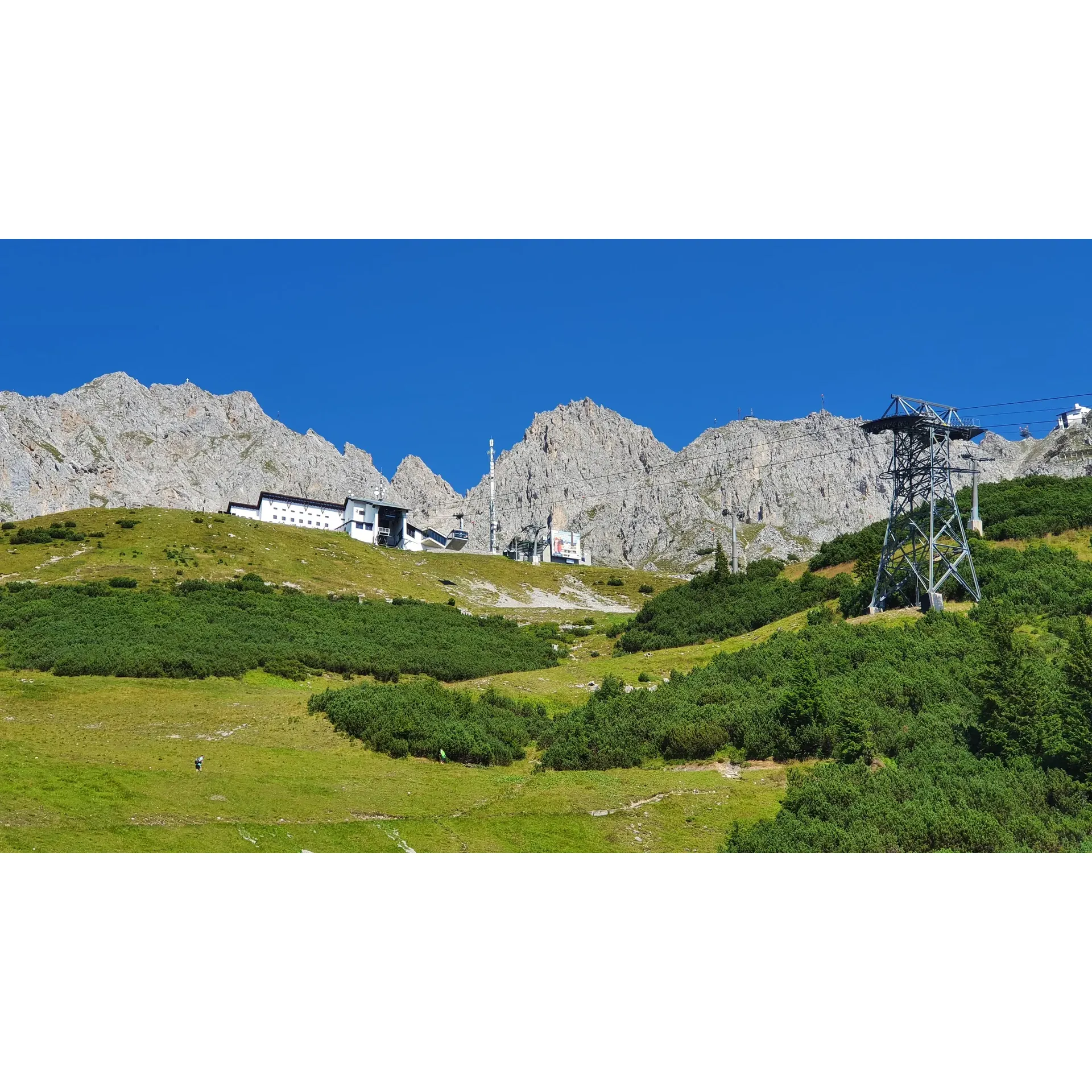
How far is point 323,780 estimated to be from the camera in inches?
1102

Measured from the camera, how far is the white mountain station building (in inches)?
5458

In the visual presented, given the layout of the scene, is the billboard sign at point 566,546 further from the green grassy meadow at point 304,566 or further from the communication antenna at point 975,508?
the communication antenna at point 975,508

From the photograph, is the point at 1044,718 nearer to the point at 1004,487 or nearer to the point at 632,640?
the point at 632,640

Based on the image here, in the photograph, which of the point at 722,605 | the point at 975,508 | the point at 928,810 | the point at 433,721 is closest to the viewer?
the point at 928,810

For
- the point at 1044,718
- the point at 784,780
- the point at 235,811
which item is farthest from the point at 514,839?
the point at 1044,718

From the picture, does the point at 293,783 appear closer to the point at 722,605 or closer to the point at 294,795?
the point at 294,795

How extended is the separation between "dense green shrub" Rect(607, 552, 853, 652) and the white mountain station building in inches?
2734

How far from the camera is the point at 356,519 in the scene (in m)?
138

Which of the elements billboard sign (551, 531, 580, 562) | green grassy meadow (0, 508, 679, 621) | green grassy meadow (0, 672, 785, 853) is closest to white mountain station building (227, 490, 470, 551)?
green grassy meadow (0, 508, 679, 621)

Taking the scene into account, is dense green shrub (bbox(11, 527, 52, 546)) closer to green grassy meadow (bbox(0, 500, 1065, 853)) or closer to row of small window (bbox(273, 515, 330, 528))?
green grassy meadow (bbox(0, 500, 1065, 853))

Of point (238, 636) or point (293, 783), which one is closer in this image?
point (293, 783)

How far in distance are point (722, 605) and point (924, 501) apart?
18.3 metres

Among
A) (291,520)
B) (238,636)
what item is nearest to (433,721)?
(238,636)

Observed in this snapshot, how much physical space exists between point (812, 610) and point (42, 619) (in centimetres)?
4754
